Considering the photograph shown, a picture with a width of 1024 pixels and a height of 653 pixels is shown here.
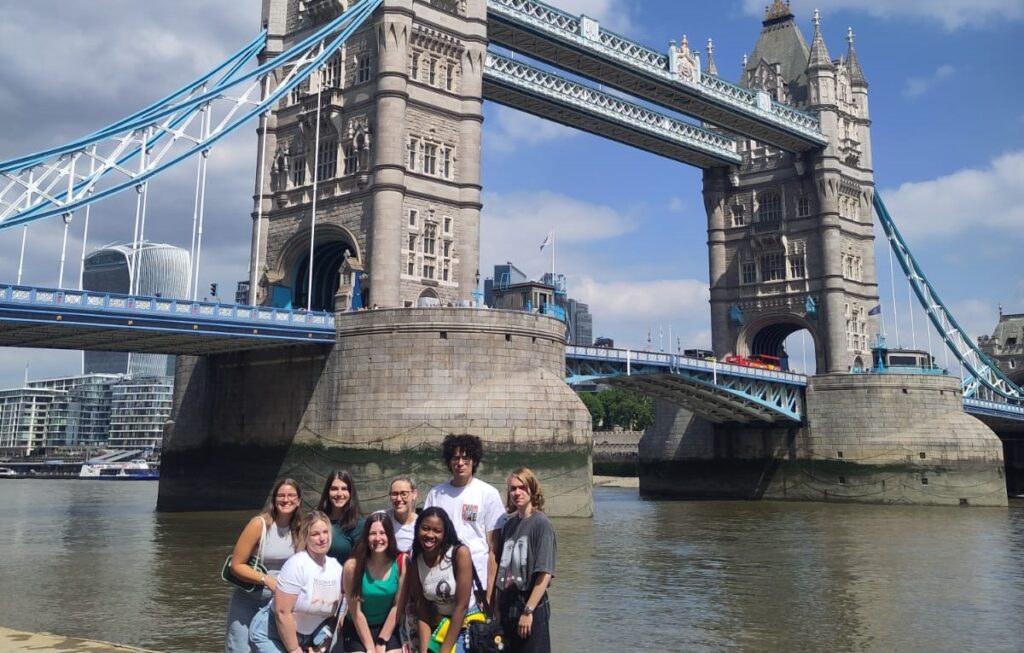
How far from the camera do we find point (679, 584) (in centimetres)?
1978

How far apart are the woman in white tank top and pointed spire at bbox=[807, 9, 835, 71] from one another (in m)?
63.6

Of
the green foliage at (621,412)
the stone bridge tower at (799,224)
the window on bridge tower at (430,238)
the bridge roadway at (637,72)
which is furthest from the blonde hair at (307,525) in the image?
the green foliage at (621,412)

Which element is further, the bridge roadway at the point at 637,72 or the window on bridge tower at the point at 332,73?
the bridge roadway at the point at 637,72

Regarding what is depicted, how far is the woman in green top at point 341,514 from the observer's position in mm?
7629

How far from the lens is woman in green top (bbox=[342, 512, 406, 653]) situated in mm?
7254

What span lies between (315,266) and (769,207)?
109 feet

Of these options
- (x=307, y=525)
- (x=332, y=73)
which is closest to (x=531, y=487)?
(x=307, y=525)

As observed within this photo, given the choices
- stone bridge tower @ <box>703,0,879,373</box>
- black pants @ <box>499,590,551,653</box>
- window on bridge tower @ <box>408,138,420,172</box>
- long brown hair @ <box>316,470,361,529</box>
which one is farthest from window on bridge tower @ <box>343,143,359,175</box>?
black pants @ <box>499,590,551,653</box>

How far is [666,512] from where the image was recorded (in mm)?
43719

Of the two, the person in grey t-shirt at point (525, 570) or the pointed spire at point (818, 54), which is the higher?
the pointed spire at point (818, 54)

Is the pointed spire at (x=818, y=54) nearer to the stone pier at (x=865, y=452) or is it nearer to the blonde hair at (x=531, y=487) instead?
the stone pier at (x=865, y=452)

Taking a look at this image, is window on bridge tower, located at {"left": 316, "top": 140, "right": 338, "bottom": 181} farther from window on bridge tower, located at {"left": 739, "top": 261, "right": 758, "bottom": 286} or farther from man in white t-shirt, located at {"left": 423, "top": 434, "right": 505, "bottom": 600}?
man in white t-shirt, located at {"left": 423, "top": 434, "right": 505, "bottom": 600}

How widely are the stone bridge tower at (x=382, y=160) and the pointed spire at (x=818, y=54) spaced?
1146 inches

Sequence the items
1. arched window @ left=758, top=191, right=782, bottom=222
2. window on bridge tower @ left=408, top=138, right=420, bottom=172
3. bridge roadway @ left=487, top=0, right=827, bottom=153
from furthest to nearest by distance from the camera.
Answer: arched window @ left=758, top=191, right=782, bottom=222, bridge roadway @ left=487, top=0, right=827, bottom=153, window on bridge tower @ left=408, top=138, right=420, bottom=172
